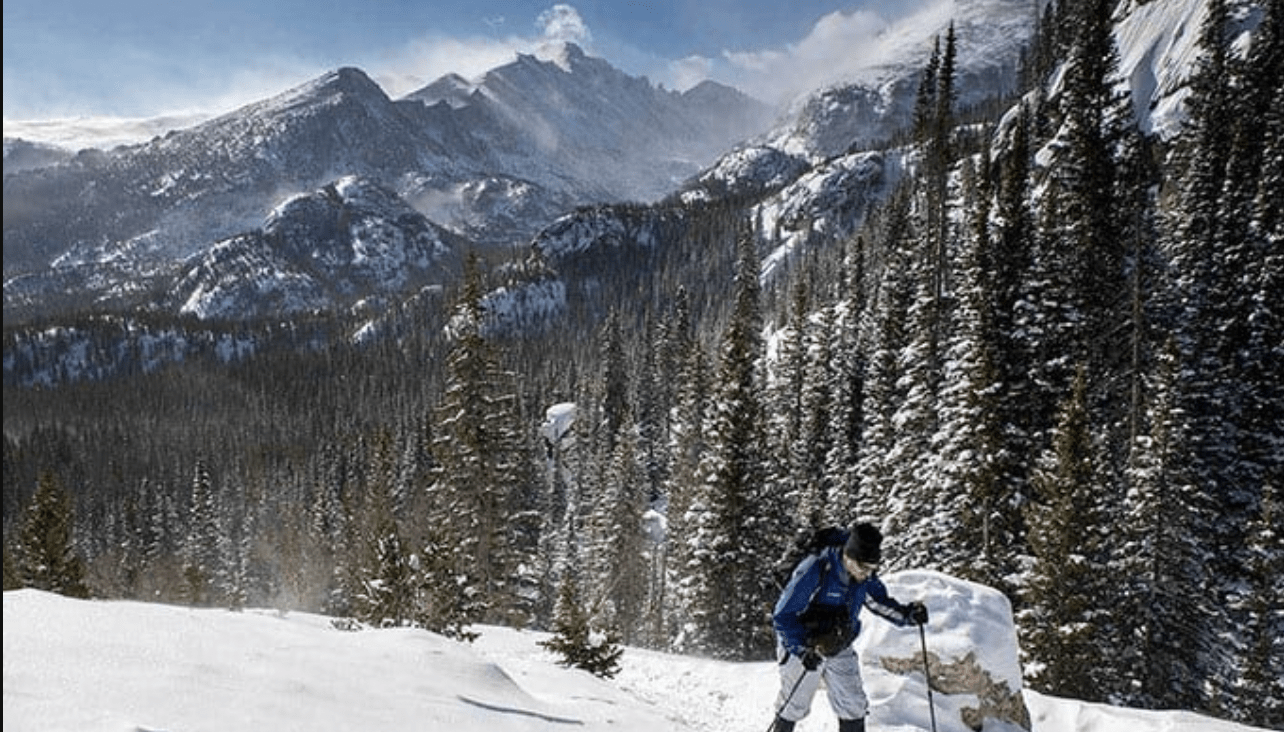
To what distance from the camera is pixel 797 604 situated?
759 centimetres

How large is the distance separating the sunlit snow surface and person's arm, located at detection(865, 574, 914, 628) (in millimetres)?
3239

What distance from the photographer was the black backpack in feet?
25.3

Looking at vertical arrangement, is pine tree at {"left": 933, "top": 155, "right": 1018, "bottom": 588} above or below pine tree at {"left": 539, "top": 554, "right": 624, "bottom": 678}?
above

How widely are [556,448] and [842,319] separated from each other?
45221mm

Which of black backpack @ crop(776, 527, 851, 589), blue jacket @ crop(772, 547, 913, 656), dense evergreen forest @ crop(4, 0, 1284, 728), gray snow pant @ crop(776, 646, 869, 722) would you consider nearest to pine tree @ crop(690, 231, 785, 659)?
dense evergreen forest @ crop(4, 0, 1284, 728)

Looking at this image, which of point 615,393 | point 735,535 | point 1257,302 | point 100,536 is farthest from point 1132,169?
point 100,536

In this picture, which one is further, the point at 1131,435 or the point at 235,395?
the point at 235,395

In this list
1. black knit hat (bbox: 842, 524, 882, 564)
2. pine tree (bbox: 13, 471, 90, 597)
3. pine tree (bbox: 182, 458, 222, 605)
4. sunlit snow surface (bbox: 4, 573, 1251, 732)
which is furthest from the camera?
pine tree (bbox: 182, 458, 222, 605)

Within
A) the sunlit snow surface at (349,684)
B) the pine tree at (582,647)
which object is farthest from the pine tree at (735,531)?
the sunlit snow surface at (349,684)

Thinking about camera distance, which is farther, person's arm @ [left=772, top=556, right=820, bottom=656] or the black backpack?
the black backpack

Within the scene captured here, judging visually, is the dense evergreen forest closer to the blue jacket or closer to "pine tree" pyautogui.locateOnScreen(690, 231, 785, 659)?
"pine tree" pyautogui.locateOnScreen(690, 231, 785, 659)

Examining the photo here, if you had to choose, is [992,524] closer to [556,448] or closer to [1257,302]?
[1257,302]

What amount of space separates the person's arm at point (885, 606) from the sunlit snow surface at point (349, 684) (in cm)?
324

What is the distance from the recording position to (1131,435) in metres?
29.7
